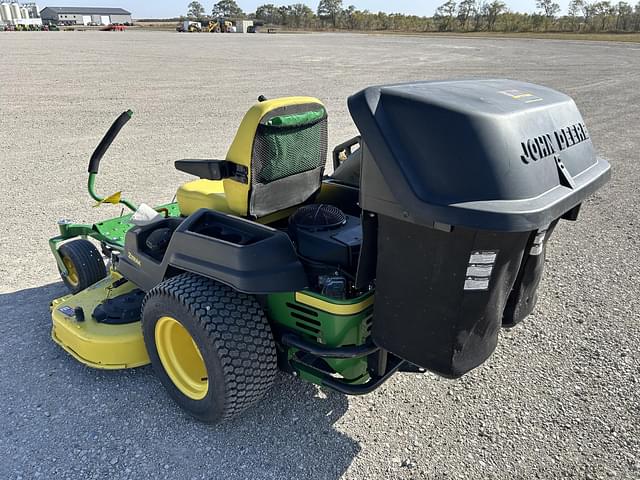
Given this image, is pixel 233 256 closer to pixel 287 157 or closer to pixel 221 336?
Result: pixel 221 336

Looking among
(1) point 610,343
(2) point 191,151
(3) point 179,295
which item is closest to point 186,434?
(3) point 179,295

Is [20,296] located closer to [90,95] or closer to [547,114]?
[547,114]

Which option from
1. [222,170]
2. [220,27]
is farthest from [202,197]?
[220,27]

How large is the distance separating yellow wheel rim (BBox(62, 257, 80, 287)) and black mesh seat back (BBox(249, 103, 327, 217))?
1.64 m

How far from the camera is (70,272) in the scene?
138 inches

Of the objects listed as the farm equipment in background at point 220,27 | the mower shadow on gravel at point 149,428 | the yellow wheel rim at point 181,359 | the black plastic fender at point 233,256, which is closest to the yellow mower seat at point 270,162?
the black plastic fender at point 233,256

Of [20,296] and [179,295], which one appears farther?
[20,296]

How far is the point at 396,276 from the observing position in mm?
1843

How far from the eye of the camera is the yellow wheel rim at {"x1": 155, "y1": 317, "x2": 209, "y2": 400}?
247cm

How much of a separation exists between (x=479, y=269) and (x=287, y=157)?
3.77ft

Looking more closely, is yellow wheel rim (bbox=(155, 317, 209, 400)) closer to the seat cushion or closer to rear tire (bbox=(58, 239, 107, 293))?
the seat cushion

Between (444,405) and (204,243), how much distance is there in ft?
4.58

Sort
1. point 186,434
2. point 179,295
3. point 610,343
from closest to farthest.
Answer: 1. point 179,295
2. point 186,434
3. point 610,343

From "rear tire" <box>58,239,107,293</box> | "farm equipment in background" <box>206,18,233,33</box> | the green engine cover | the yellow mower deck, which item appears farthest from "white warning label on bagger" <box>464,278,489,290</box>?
"farm equipment in background" <box>206,18,233,33</box>
